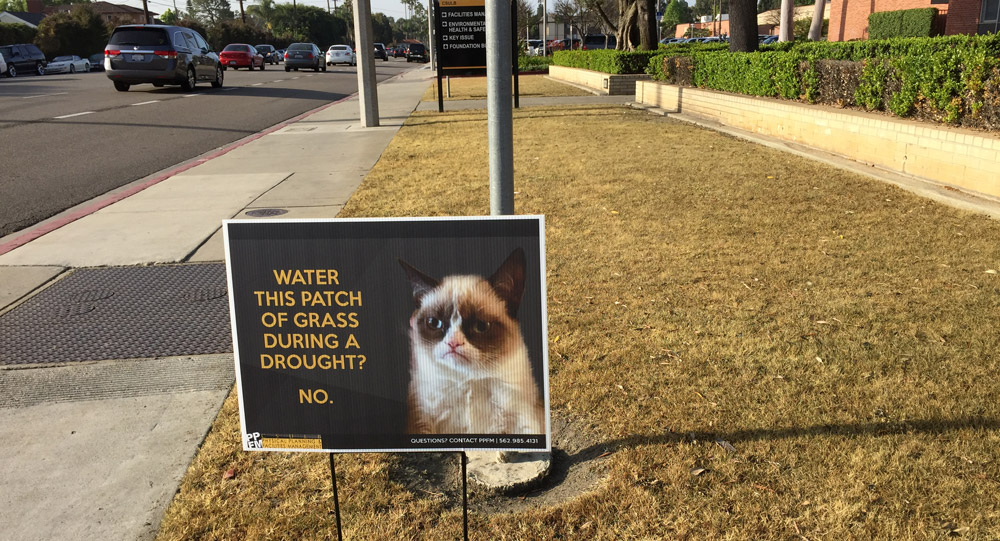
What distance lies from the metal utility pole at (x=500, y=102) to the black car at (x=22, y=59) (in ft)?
143

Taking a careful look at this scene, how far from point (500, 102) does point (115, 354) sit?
8.53 ft

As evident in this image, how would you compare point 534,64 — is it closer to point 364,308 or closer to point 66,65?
point 66,65

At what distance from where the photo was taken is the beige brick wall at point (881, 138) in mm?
7408

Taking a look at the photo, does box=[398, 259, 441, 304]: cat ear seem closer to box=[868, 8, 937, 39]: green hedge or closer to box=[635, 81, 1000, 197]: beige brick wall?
box=[635, 81, 1000, 197]: beige brick wall

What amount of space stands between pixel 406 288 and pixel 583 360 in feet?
5.61

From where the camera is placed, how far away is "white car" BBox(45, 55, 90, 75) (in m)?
43.8

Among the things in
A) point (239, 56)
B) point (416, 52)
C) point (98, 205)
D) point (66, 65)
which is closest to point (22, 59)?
point (66, 65)

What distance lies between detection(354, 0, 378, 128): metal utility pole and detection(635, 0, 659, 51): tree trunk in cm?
1287

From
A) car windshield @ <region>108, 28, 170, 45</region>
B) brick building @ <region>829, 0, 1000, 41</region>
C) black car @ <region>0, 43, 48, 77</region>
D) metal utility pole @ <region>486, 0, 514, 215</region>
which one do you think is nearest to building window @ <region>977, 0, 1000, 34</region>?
brick building @ <region>829, 0, 1000, 41</region>

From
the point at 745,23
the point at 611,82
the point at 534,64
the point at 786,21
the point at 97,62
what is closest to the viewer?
the point at 745,23

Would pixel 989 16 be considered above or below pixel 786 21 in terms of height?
above

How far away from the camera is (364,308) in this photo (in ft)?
8.21

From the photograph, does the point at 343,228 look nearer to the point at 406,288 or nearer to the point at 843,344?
the point at 406,288

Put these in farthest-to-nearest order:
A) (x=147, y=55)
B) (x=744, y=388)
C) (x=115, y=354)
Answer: (x=147, y=55)
(x=115, y=354)
(x=744, y=388)
